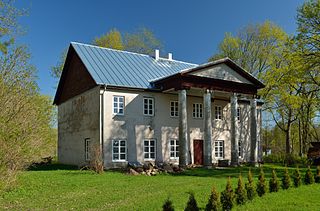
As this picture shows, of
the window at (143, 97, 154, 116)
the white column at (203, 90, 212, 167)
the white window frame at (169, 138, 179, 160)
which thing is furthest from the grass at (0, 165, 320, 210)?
the white window frame at (169, 138, 179, 160)

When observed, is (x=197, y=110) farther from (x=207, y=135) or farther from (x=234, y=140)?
(x=207, y=135)

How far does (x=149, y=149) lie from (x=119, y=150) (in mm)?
2468

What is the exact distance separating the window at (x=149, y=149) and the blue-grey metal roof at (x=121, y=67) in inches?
157

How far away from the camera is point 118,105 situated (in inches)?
891

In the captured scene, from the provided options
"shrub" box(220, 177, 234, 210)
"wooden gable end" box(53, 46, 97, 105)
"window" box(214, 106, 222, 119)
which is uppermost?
"wooden gable end" box(53, 46, 97, 105)

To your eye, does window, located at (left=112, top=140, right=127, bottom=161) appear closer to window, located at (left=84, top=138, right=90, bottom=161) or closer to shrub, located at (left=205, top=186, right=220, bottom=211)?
window, located at (left=84, top=138, right=90, bottom=161)

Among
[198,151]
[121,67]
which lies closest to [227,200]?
[198,151]

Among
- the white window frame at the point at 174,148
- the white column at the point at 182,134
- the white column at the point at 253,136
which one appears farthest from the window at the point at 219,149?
the white column at the point at 182,134

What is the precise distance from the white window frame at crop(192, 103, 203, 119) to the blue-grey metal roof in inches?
140

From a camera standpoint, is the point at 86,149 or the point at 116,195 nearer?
the point at 116,195

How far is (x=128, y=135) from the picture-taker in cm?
2272

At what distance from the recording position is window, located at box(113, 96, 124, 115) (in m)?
22.5

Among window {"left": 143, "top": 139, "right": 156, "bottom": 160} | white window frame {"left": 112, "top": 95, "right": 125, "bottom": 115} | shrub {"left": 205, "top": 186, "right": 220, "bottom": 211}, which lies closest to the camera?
shrub {"left": 205, "top": 186, "right": 220, "bottom": 211}

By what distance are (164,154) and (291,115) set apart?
958 inches
